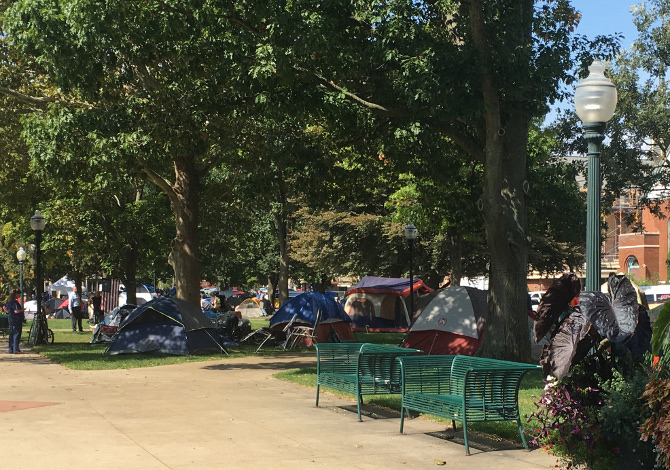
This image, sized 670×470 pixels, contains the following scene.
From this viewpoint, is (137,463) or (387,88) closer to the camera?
(137,463)

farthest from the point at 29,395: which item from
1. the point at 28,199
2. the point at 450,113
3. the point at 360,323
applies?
the point at 360,323

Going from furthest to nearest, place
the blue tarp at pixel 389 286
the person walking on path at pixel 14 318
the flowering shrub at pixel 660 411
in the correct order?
1. the blue tarp at pixel 389 286
2. the person walking on path at pixel 14 318
3. the flowering shrub at pixel 660 411

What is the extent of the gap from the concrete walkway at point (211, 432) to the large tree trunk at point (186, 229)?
8.35 meters

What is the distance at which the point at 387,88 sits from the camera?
17203mm

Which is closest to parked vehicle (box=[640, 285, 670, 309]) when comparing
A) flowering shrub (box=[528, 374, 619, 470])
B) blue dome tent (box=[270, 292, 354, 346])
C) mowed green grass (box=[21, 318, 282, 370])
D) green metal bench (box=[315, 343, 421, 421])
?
blue dome tent (box=[270, 292, 354, 346])

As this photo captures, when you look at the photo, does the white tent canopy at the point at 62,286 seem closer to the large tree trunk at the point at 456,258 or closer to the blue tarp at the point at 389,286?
the blue tarp at the point at 389,286

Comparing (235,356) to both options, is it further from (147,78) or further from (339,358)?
(339,358)

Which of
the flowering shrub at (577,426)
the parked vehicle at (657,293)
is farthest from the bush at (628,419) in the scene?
the parked vehicle at (657,293)

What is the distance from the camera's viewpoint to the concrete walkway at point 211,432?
8.03 meters

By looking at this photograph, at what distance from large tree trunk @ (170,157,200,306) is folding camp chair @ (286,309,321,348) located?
2.83 meters

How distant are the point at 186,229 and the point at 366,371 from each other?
41.7ft

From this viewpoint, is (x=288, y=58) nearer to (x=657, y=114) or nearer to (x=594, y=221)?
(x=594, y=221)

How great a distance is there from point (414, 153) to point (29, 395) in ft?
33.1

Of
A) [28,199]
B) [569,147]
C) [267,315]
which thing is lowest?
[267,315]
